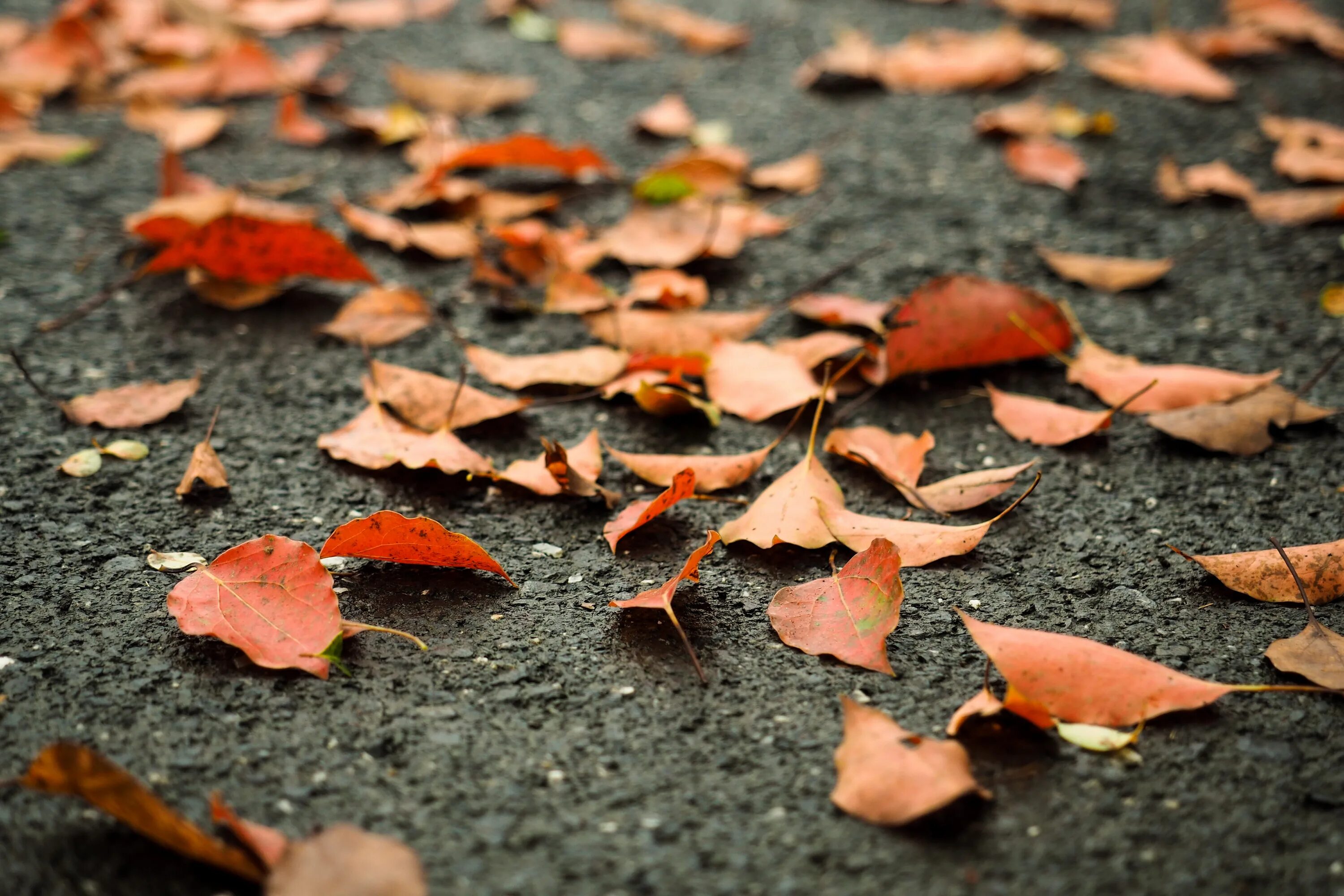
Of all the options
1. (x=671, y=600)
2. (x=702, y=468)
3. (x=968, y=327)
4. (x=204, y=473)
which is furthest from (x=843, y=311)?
(x=204, y=473)

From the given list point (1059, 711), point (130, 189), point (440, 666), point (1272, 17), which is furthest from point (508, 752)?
point (1272, 17)

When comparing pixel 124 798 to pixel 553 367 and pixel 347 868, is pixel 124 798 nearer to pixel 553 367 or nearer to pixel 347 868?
pixel 347 868

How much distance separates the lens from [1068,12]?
2.55 metres

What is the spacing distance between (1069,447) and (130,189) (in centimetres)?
157

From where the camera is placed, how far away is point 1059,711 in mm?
825

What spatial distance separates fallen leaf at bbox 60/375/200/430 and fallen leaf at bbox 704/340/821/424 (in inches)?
25.7

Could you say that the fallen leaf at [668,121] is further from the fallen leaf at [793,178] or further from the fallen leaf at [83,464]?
the fallen leaf at [83,464]

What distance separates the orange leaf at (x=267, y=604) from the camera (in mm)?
878

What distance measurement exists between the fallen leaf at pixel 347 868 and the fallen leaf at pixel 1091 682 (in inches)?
18.5

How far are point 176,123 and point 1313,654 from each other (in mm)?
2029

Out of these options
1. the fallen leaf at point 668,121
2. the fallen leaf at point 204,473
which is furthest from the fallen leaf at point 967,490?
the fallen leaf at point 668,121

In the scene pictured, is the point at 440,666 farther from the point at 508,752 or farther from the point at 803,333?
the point at 803,333

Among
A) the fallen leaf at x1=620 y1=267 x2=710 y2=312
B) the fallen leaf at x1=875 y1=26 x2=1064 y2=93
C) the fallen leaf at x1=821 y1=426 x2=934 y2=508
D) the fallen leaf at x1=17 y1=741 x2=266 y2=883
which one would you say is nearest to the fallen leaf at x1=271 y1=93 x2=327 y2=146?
the fallen leaf at x1=620 y1=267 x2=710 y2=312

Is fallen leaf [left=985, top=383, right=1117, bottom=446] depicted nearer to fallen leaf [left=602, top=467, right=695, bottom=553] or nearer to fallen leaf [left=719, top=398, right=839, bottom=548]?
fallen leaf [left=719, top=398, right=839, bottom=548]
